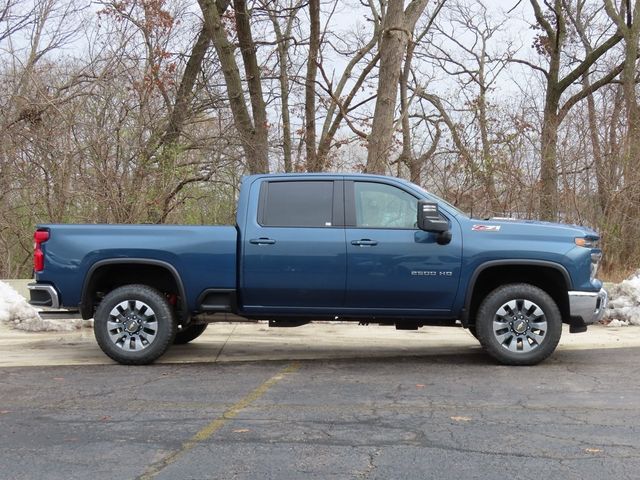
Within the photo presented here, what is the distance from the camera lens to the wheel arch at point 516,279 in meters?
7.11

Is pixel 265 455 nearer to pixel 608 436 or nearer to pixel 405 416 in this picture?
pixel 405 416

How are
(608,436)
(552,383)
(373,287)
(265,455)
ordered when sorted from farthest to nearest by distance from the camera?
1. (373,287)
2. (552,383)
3. (608,436)
4. (265,455)

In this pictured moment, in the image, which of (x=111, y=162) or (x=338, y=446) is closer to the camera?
(x=338, y=446)

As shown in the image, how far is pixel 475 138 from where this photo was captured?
621 inches

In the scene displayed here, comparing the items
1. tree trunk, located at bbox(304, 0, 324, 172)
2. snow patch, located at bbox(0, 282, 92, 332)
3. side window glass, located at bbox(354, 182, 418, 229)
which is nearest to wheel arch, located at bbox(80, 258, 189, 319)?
side window glass, located at bbox(354, 182, 418, 229)

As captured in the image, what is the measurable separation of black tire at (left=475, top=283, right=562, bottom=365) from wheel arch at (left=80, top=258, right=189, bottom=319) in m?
3.16

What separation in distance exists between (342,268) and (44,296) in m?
3.16

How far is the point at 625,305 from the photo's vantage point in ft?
33.8

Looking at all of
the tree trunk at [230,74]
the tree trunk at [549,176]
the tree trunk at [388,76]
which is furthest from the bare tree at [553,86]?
the tree trunk at [230,74]

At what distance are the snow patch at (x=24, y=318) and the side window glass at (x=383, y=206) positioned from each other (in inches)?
192

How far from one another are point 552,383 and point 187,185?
9.94m

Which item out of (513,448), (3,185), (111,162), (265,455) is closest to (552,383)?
(513,448)

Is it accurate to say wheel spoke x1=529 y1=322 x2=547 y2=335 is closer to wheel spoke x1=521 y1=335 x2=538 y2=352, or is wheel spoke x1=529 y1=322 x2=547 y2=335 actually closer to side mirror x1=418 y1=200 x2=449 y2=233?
wheel spoke x1=521 y1=335 x2=538 y2=352

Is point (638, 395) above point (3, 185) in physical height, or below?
below
